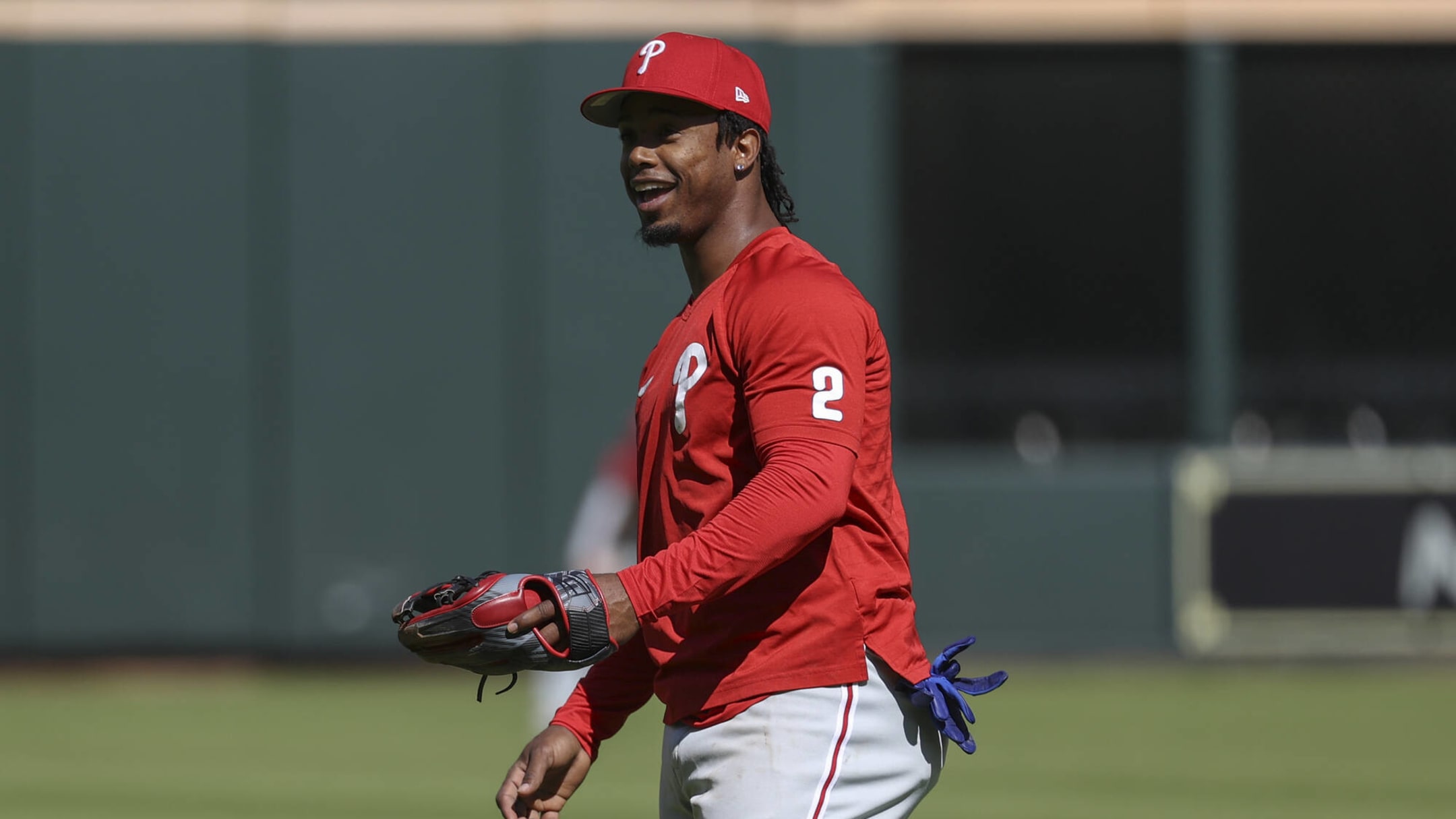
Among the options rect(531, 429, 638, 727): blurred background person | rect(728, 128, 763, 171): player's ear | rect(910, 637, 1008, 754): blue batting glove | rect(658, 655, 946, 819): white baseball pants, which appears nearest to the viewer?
rect(658, 655, 946, 819): white baseball pants

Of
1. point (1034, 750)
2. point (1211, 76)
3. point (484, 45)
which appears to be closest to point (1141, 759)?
point (1034, 750)

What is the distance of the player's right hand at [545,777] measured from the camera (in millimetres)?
3564

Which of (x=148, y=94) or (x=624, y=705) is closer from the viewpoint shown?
(x=624, y=705)

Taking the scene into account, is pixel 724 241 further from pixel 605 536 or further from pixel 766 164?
pixel 605 536

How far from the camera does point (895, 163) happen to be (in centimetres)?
1383

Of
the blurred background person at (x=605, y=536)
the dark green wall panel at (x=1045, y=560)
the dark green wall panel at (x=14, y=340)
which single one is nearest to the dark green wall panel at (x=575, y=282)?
the blurred background person at (x=605, y=536)

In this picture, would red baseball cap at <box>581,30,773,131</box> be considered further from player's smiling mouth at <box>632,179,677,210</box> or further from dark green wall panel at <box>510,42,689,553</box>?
dark green wall panel at <box>510,42,689,553</box>

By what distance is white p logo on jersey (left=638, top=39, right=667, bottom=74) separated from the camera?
3.36m

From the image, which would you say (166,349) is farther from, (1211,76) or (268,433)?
(1211,76)

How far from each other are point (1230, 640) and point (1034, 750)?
3851 mm

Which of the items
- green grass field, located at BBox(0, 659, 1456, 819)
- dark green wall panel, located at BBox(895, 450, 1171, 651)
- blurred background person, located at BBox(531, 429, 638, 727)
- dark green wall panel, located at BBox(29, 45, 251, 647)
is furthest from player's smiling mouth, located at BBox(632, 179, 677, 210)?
dark green wall panel, located at BBox(29, 45, 251, 647)

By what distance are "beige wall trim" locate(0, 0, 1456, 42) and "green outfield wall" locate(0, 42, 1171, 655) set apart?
16 cm

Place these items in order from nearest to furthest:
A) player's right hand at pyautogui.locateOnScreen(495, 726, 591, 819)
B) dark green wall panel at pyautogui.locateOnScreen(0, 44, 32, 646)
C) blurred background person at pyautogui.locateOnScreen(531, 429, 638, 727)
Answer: player's right hand at pyautogui.locateOnScreen(495, 726, 591, 819)
blurred background person at pyautogui.locateOnScreen(531, 429, 638, 727)
dark green wall panel at pyautogui.locateOnScreen(0, 44, 32, 646)

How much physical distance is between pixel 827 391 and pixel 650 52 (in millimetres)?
751
